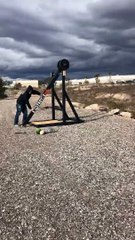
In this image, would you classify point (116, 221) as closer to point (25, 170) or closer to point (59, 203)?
point (59, 203)

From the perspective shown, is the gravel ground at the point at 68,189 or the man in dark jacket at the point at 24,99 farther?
the man in dark jacket at the point at 24,99

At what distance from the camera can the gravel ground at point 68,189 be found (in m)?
7.44

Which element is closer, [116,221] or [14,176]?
[116,221]

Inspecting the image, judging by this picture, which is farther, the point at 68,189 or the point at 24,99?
the point at 24,99

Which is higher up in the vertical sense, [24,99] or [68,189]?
[24,99]

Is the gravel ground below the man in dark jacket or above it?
below

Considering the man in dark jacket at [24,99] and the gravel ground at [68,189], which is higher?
the man in dark jacket at [24,99]

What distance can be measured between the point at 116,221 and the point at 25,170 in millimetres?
4640

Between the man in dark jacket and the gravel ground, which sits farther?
the man in dark jacket

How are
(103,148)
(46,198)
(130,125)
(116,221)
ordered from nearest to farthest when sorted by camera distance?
(116,221), (46,198), (103,148), (130,125)

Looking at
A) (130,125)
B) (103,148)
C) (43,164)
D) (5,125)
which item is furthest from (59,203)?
(5,125)

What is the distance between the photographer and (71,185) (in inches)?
397

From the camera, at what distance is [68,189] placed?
9.76 metres

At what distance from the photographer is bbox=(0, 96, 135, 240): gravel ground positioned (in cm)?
744
